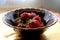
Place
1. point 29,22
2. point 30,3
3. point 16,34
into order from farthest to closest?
point 30,3
point 16,34
point 29,22

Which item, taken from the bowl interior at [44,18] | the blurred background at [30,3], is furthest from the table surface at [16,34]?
the blurred background at [30,3]

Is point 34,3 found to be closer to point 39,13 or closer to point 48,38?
point 39,13

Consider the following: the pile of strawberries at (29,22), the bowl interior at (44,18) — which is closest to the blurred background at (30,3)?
the bowl interior at (44,18)

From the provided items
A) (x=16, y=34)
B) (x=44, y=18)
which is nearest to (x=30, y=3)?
(x=44, y=18)

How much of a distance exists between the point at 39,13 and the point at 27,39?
0.94ft

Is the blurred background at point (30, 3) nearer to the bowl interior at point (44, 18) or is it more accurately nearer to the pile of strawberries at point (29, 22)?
the bowl interior at point (44, 18)

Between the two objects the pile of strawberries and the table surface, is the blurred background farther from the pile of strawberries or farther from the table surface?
the pile of strawberries

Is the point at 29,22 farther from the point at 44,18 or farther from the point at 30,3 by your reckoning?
the point at 30,3

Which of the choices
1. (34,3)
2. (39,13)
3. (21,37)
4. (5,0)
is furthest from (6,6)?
(21,37)

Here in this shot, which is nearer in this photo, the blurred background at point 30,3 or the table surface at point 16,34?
the table surface at point 16,34

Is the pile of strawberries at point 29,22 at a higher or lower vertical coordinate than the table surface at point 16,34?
higher

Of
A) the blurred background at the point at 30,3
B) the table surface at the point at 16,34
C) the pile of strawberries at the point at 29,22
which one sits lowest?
the table surface at the point at 16,34

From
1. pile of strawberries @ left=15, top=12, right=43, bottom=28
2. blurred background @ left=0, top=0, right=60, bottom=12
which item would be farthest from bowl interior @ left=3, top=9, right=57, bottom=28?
blurred background @ left=0, top=0, right=60, bottom=12

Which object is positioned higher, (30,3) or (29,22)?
(30,3)
